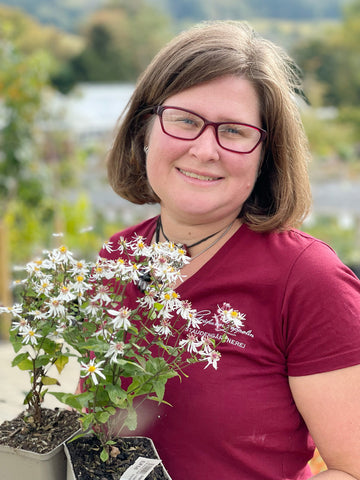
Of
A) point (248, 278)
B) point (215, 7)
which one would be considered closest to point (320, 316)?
point (248, 278)

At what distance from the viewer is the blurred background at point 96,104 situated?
6.38 meters

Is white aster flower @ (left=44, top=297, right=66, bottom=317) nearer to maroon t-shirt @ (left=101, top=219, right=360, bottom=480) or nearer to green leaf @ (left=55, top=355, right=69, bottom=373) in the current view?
green leaf @ (left=55, top=355, right=69, bottom=373)

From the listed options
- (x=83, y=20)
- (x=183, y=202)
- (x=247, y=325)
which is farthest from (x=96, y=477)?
(x=83, y=20)

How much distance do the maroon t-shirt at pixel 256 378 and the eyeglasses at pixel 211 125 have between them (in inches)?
9.3

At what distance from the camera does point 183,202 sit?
1.38 metres

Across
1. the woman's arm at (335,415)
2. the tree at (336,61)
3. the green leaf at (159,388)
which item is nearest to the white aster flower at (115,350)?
the green leaf at (159,388)

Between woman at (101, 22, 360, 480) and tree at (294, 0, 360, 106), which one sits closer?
woman at (101, 22, 360, 480)

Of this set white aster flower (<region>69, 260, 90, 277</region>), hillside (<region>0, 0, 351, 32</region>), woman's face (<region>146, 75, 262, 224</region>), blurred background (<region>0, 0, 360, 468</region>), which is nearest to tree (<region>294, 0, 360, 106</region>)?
blurred background (<region>0, 0, 360, 468</region>)

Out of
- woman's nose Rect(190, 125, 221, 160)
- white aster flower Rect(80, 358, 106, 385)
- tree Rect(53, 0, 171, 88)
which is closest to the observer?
white aster flower Rect(80, 358, 106, 385)

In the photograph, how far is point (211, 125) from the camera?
4.22 ft

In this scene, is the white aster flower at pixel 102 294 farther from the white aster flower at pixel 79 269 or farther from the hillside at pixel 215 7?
the hillside at pixel 215 7

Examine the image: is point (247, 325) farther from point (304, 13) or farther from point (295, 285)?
point (304, 13)

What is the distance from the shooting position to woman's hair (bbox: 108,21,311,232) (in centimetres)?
133

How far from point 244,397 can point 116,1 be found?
5167 centimetres
